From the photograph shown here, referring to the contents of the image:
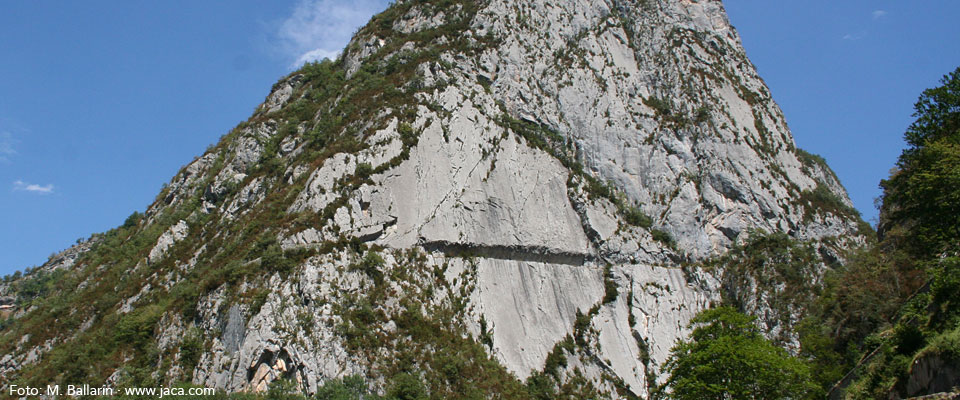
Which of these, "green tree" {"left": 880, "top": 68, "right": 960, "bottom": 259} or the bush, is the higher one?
the bush

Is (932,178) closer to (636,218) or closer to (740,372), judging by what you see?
(740,372)

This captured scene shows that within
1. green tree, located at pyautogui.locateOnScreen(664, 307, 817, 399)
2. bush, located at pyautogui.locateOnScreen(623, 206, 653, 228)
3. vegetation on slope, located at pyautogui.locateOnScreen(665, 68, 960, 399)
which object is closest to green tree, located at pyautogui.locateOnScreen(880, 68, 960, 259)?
vegetation on slope, located at pyautogui.locateOnScreen(665, 68, 960, 399)

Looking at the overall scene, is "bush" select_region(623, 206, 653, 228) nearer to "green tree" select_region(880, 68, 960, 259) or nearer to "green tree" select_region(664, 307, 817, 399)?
"green tree" select_region(880, 68, 960, 259)

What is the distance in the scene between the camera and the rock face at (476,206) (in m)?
36.8

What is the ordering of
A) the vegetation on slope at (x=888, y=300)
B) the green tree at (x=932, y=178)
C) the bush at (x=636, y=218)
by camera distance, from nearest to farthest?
the vegetation on slope at (x=888, y=300)
the green tree at (x=932, y=178)
the bush at (x=636, y=218)

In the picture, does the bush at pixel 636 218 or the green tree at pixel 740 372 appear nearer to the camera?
the green tree at pixel 740 372

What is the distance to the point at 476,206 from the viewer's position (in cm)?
4741

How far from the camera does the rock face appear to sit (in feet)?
121

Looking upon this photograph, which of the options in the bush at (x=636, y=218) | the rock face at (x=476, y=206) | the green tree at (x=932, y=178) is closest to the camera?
the green tree at (x=932, y=178)

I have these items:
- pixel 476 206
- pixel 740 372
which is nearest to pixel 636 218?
pixel 476 206

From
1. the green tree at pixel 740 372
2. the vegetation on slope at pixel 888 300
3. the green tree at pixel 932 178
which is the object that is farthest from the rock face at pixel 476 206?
the green tree at pixel 932 178

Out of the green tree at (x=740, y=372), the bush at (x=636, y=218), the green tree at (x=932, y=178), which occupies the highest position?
the bush at (x=636, y=218)

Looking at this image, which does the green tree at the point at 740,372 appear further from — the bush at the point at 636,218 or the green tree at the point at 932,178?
the bush at the point at 636,218

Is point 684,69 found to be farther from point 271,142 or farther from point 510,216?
point 271,142
